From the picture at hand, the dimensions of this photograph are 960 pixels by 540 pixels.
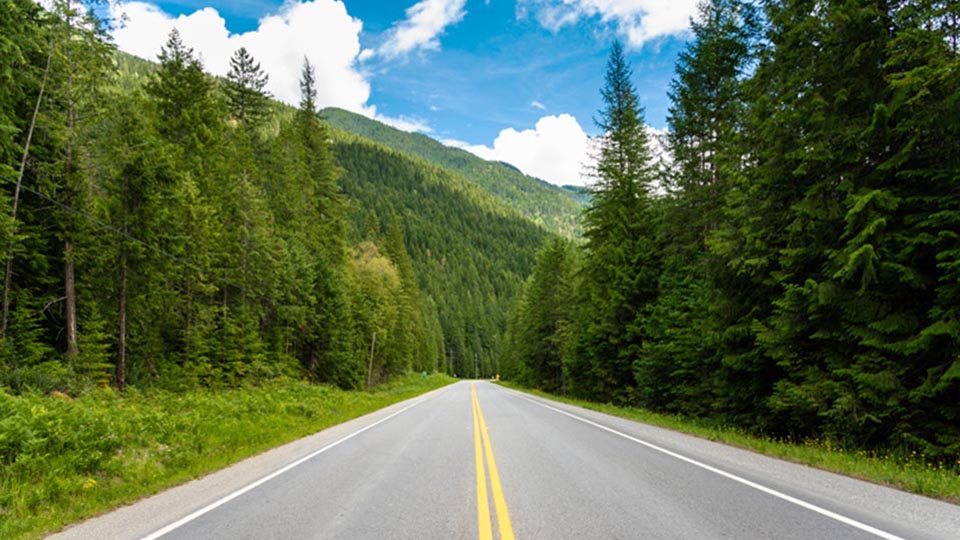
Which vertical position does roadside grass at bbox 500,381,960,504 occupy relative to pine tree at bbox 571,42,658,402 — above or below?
below

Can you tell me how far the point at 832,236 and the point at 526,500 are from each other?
9.37 meters

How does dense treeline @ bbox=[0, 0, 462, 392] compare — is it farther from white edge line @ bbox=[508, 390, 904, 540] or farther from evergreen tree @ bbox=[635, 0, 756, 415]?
evergreen tree @ bbox=[635, 0, 756, 415]

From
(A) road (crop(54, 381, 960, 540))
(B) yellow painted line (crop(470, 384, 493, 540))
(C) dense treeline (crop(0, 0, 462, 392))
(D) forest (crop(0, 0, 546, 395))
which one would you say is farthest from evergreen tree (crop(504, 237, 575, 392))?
(B) yellow painted line (crop(470, 384, 493, 540))

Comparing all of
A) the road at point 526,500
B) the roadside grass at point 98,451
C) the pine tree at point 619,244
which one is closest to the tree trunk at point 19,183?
the roadside grass at point 98,451

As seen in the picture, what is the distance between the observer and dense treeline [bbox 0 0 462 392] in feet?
50.0

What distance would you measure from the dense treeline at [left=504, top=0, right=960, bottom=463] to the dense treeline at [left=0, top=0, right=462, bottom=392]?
1909cm

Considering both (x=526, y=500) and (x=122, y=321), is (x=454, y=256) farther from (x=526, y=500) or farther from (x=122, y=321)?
(x=526, y=500)

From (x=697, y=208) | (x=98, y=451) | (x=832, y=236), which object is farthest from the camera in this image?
(x=697, y=208)

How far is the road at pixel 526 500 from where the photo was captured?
4875mm

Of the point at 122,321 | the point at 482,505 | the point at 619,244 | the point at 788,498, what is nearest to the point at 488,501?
the point at 482,505

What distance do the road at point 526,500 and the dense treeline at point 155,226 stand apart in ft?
33.1

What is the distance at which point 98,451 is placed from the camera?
794 cm

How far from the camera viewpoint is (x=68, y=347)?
15938mm

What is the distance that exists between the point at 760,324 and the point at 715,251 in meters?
2.34
